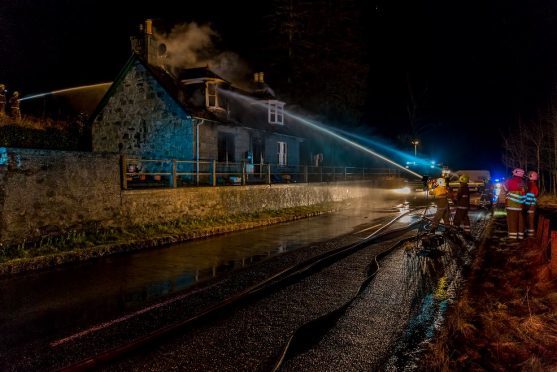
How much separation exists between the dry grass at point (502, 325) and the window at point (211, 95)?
1782 cm

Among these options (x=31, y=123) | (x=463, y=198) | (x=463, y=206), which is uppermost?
(x=31, y=123)


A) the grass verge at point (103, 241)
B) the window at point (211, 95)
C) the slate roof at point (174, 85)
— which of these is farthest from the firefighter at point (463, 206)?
the window at point (211, 95)

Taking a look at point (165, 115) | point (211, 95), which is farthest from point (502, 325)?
point (211, 95)

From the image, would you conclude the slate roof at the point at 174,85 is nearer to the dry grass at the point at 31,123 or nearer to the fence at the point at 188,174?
the dry grass at the point at 31,123

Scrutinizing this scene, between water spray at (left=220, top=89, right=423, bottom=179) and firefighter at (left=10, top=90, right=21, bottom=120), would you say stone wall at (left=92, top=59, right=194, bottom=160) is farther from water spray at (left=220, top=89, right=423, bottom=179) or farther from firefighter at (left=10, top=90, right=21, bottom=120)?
water spray at (left=220, top=89, right=423, bottom=179)

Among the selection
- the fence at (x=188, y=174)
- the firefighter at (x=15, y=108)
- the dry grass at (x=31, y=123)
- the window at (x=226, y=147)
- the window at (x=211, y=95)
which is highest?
the window at (x=211, y=95)

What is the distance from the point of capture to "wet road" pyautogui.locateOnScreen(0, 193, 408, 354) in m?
6.10

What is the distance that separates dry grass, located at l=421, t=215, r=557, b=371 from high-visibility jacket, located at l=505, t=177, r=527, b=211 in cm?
327

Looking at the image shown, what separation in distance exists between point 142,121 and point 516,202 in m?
17.6

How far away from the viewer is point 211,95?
23.5 m

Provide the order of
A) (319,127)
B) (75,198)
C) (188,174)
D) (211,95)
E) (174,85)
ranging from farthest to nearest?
(319,127)
(211,95)
(174,85)
(188,174)
(75,198)

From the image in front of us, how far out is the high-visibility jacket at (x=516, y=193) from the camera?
11297 mm

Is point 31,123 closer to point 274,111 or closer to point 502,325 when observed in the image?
point 274,111

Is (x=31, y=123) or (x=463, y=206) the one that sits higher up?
(x=31, y=123)
